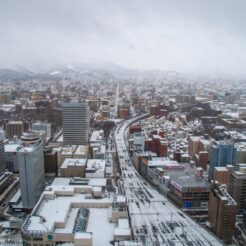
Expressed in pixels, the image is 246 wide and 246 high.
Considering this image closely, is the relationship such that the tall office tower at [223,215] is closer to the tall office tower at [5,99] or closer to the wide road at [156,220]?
the wide road at [156,220]

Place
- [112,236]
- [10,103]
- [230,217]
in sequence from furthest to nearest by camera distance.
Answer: [10,103] < [230,217] < [112,236]

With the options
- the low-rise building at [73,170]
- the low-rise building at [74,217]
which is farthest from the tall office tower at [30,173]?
the low-rise building at [73,170]

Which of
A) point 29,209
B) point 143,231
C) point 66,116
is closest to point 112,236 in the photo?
point 143,231

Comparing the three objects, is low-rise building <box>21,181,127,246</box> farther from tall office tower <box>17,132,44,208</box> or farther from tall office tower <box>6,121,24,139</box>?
tall office tower <box>6,121,24,139</box>

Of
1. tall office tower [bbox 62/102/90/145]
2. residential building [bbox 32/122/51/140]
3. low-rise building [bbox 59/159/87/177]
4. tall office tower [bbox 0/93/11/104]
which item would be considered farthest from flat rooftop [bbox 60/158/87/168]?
tall office tower [bbox 0/93/11/104]

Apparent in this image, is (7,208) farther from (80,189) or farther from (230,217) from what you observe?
(230,217)

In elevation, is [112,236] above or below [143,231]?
above

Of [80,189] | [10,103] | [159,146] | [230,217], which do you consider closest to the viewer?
[230,217]
